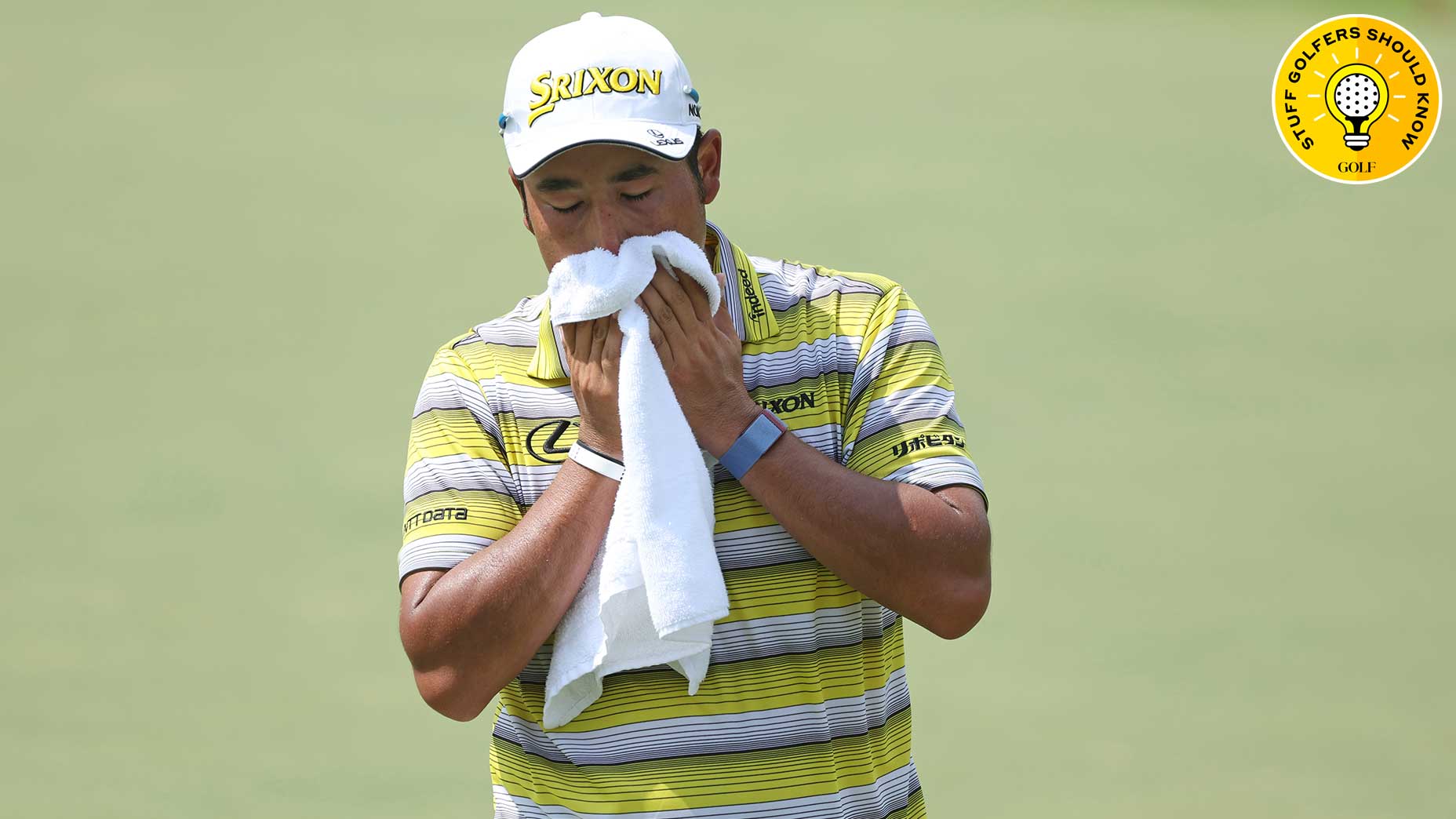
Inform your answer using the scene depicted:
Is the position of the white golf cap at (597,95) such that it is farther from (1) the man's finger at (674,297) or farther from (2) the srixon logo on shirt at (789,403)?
(2) the srixon logo on shirt at (789,403)

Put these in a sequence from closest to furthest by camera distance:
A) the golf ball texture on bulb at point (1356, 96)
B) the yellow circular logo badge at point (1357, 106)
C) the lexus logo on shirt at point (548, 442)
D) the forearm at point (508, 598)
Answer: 1. the forearm at point (508, 598)
2. the lexus logo on shirt at point (548, 442)
3. the golf ball texture on bulb at point (1356, 96)
4. the yellow circular logo badge at point (1357, 106)

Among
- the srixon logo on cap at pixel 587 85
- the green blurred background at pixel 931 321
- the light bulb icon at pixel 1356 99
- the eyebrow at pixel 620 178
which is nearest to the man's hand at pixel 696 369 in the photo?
the eyebrow at pixel 620 178

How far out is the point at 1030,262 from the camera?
5.24 m

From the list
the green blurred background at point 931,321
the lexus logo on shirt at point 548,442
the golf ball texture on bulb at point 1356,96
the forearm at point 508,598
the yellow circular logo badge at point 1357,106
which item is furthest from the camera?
the yellow circular logo badge at point 1357,106

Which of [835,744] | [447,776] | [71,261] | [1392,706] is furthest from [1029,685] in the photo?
[71,261]

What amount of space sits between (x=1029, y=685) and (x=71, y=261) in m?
3.32

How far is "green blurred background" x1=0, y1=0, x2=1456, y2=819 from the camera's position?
13.1 ft

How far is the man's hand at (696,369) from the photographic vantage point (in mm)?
1777

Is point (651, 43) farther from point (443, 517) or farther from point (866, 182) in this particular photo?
point (866, 182)

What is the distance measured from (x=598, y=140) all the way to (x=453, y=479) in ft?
1.43

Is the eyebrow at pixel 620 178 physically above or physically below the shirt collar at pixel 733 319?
above

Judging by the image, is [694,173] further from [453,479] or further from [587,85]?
[453,479]

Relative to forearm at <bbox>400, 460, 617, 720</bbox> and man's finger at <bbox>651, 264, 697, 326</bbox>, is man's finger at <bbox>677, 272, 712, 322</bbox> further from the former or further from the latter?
forearm at <bbox>400, 460, 617, 720</bbox>

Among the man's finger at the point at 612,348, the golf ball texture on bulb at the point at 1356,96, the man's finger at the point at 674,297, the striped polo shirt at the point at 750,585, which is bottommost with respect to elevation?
the striped polo shirt at the point at 750,585
